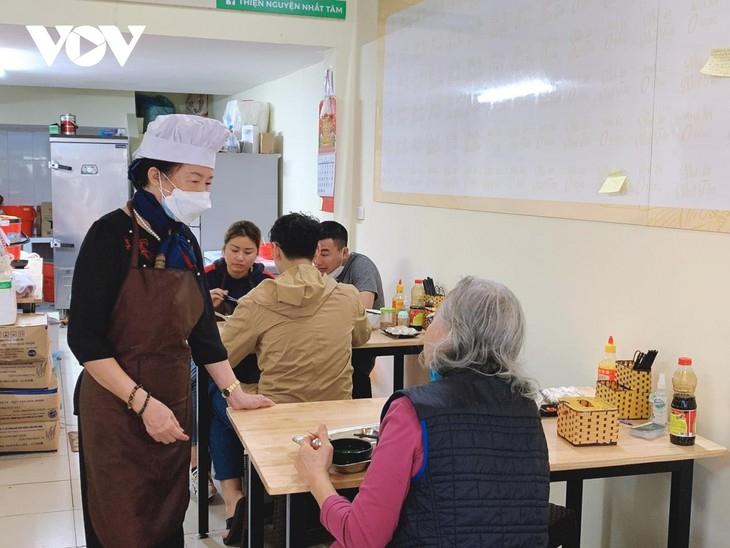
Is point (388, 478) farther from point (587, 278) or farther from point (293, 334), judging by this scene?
point (587, 278)

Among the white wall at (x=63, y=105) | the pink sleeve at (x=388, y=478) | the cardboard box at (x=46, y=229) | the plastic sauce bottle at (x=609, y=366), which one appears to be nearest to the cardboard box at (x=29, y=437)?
the plastic sauce bottle at (x=609, y=366)

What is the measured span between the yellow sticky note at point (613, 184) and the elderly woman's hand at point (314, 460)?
4.54 feet

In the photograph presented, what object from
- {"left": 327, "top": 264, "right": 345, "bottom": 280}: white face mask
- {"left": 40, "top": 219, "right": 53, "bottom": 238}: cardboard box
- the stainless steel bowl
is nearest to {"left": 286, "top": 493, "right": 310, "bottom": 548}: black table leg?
the stainless steel bowl

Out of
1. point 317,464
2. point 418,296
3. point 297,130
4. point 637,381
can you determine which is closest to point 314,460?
point 317,464

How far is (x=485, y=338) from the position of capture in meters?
1.58

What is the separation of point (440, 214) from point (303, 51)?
1950 mm

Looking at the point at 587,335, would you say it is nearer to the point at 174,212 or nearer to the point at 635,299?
the point at 635,299

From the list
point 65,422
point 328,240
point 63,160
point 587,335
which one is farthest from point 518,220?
point 63,160

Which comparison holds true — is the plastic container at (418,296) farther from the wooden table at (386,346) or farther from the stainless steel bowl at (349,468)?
the stainless steel bowl at (349,468)

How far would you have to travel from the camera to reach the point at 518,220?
3.22 m

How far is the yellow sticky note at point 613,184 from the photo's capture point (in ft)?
8.61

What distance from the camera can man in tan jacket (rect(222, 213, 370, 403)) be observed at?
2807mm

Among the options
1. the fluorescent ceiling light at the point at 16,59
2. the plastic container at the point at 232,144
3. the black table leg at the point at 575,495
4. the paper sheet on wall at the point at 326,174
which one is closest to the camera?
the black table leg at the point at 575,495

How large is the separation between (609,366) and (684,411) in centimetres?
34
